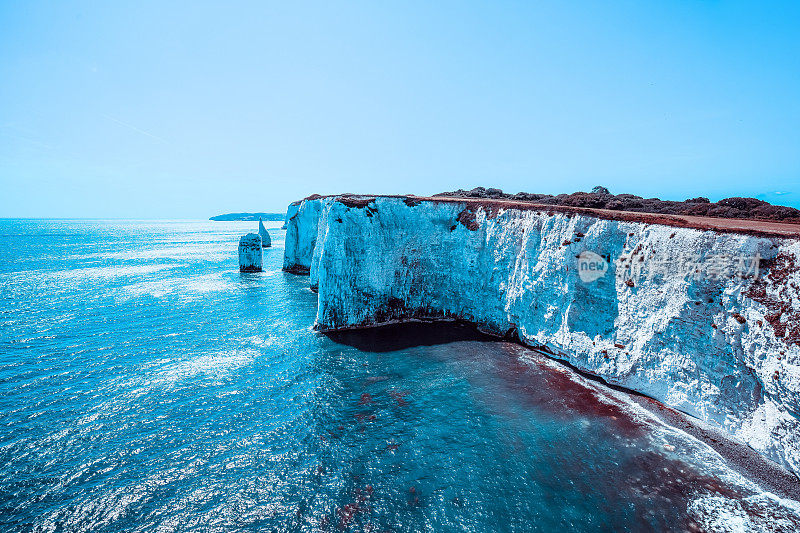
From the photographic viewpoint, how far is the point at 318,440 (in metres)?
15.1

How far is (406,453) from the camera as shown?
47.1 feet

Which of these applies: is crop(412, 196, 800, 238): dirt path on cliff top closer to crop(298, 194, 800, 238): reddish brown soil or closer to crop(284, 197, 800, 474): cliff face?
crop(298, 194, 800, 238): reddish brown soil

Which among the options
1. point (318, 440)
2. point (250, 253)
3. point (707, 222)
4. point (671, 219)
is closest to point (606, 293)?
point (671, 219)

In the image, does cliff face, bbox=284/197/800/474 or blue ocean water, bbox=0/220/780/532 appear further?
cliff face, bbox=284/197/800/474

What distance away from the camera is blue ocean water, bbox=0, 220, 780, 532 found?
11.5 m

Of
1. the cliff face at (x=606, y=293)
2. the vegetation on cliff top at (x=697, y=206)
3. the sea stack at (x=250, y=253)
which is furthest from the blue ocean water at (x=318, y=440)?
the sea stack at (x=250, y=253)

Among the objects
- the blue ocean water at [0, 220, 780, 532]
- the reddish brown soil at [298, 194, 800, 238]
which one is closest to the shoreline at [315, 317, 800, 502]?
the blue ocean water at [0, 220, 780, 532]

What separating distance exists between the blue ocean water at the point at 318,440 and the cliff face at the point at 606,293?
2.56m

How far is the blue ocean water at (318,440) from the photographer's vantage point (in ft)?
37.7

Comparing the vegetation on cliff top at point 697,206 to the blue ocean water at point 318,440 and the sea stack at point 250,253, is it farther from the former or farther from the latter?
the sea stack at point 250,253

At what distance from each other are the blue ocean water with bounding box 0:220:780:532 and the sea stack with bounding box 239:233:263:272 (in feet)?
96.7

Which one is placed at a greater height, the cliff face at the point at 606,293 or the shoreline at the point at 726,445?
the cliff face at the point at 606,293

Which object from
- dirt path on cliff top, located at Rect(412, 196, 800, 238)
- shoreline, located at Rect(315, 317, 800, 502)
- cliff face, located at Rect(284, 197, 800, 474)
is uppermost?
dirt path on cliff top, located at Rect(412, 196, 800, 238)

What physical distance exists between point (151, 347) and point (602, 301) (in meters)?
32.9
